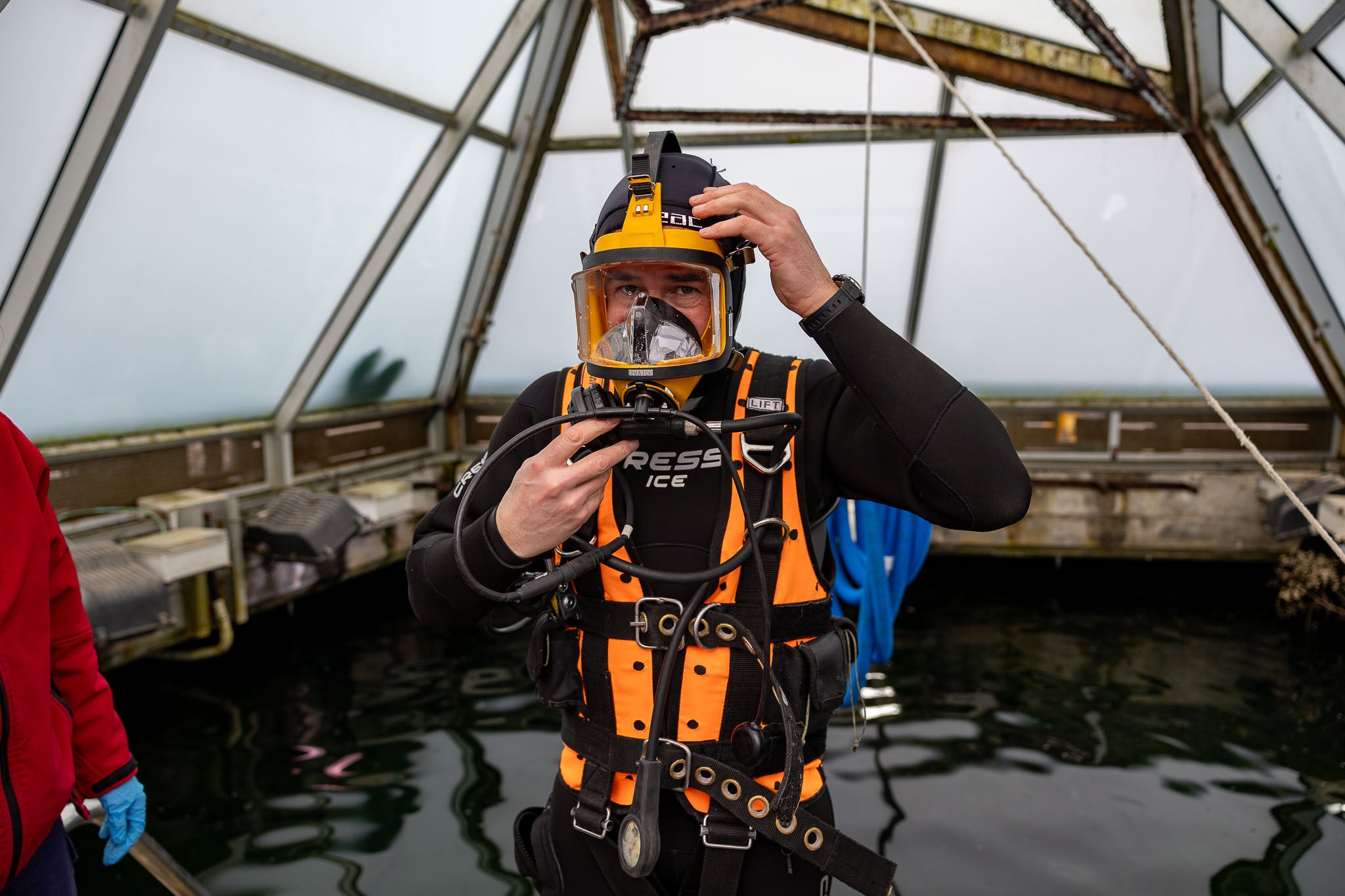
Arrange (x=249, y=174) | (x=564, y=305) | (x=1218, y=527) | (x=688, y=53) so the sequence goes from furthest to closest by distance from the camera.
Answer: (x=564, y=305), (x=1218, y=527), (x=688, y=53), (x=249, y=174)

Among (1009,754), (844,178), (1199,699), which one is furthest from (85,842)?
(844,178)

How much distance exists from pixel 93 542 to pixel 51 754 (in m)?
3.25

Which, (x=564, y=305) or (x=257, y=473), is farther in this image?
(x=564, y=305)

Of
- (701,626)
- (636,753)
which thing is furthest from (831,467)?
(636,753)

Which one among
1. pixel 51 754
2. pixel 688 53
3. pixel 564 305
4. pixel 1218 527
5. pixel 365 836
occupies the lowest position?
pixel 365 836

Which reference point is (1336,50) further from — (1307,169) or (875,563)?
(875,563)

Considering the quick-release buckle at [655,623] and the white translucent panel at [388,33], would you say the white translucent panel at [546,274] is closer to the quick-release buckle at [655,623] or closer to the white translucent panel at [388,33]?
the white translucent panel at [388,33]

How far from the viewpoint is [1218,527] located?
22.2 feet

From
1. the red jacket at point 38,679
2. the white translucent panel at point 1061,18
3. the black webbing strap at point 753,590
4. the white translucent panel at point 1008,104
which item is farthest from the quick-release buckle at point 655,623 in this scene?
the white translucent panel at point 1008,104

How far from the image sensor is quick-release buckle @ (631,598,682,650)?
1411mm

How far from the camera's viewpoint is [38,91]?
127 inches

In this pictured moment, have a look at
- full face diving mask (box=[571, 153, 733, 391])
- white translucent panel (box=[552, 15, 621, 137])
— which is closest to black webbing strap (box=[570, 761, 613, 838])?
full face diving mask (box=[571, 153, 733, 391])

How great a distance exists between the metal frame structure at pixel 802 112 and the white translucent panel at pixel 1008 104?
16cm

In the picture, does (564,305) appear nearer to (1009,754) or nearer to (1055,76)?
(1055,76)
